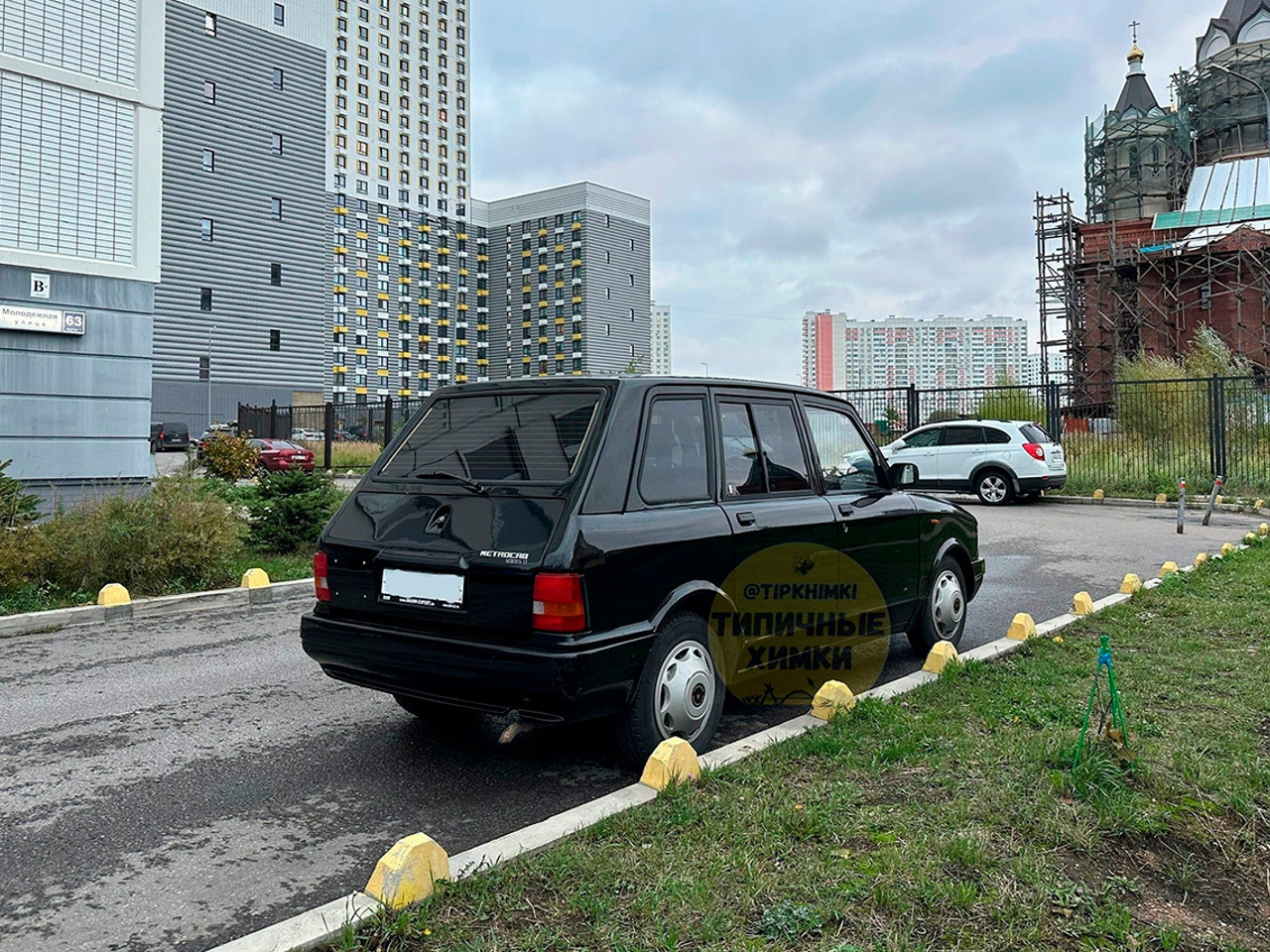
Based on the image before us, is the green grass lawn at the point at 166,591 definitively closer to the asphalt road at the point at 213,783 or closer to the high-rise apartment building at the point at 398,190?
the asphalt road at the point at 213,783

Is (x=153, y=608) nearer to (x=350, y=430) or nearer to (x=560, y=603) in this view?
(x=560, y=603)

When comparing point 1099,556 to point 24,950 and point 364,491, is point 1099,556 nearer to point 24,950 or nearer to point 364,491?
point 364,491

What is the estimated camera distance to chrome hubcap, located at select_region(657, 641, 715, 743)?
4.13 meters

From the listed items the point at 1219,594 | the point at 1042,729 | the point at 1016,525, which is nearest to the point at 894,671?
the point at 1042,729

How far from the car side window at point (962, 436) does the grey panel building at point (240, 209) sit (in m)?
47.1

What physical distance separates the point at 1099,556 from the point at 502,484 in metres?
9.82

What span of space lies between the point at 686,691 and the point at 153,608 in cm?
575

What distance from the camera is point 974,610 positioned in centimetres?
805

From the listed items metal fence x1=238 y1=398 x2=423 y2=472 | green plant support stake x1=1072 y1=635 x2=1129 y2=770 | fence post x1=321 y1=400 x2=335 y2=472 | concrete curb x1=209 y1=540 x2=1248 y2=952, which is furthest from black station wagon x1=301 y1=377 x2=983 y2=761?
fence post x1=321 y1=400 x2=335 y2=472

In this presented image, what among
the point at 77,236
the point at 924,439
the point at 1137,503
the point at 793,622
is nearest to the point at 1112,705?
the point at 793,622

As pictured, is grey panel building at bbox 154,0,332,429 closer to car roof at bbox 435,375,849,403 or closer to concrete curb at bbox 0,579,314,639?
concrete curb at bbox 0,579,314,639

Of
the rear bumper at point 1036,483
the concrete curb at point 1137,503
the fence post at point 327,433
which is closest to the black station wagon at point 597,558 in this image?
the rear bumper at point 1036,483

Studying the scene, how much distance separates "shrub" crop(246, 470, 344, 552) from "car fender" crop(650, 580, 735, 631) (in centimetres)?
737

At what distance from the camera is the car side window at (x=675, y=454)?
14.0 feet
